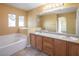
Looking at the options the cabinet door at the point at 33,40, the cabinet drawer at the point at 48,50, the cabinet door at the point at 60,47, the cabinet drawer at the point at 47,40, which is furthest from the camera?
the cabinet door at the point at 33,40

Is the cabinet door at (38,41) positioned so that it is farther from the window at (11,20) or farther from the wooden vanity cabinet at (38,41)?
the window at (11,20)

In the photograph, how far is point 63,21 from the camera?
1.99m

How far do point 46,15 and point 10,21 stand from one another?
92cm

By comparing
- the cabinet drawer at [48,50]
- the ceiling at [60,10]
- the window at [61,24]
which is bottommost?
the cabinet drawer at [48,50]

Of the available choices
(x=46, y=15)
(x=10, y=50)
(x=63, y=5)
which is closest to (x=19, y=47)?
(x=10, y=50)

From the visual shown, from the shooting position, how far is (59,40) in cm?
224

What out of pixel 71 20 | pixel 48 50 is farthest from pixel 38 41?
pixel 71 20

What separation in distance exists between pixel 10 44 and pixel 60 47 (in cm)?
119

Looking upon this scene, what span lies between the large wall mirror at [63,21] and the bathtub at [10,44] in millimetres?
756

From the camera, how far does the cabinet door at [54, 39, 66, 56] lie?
2156mm

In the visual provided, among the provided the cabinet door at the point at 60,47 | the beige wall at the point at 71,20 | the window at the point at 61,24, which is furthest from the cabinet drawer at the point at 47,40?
the beige wall at the point at 71,20

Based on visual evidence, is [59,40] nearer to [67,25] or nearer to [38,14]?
[67,25]

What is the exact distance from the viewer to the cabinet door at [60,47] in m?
2.16

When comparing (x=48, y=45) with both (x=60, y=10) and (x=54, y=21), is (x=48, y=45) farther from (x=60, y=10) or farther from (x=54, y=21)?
(x=60, y=10)
